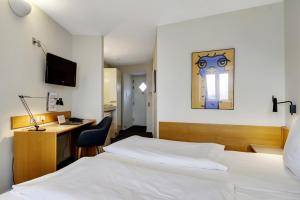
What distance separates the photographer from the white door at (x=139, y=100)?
6691 millimetres

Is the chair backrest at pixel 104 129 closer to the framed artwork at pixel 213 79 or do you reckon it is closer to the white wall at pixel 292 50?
the framed artwork at pixel 213 79

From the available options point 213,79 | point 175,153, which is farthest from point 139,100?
point 175,153

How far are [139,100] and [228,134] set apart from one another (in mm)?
4663

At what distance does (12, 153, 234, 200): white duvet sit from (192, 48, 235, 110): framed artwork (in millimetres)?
1550

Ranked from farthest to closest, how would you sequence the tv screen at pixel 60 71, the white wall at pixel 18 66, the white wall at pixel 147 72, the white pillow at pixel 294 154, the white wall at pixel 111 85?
the white wall at pixel 147 72 → the white wall at pixel 111 85 → the tv screen at pixel 60 71 → the white wall at pixel 18 66 → the white pillow at pixel 294 154

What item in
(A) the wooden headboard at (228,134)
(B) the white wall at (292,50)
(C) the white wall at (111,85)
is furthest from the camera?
(C) the white wall at (111,85)

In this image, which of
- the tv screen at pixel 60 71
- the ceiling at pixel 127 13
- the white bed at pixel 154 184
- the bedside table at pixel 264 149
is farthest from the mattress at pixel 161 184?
→ the ceiling at pixel 127 13

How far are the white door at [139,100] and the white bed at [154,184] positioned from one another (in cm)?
534

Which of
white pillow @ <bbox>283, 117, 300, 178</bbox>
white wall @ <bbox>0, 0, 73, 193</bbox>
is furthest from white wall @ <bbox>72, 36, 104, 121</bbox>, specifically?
white pillow @ <bbox>283, 117, 300, 178</bbox>

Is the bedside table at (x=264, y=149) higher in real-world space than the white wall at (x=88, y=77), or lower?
lower

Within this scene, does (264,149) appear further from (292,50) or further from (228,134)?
(292,50)

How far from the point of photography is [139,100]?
22.2 ft

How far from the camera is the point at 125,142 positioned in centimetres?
192

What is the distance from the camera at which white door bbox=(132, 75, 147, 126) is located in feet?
22.0
